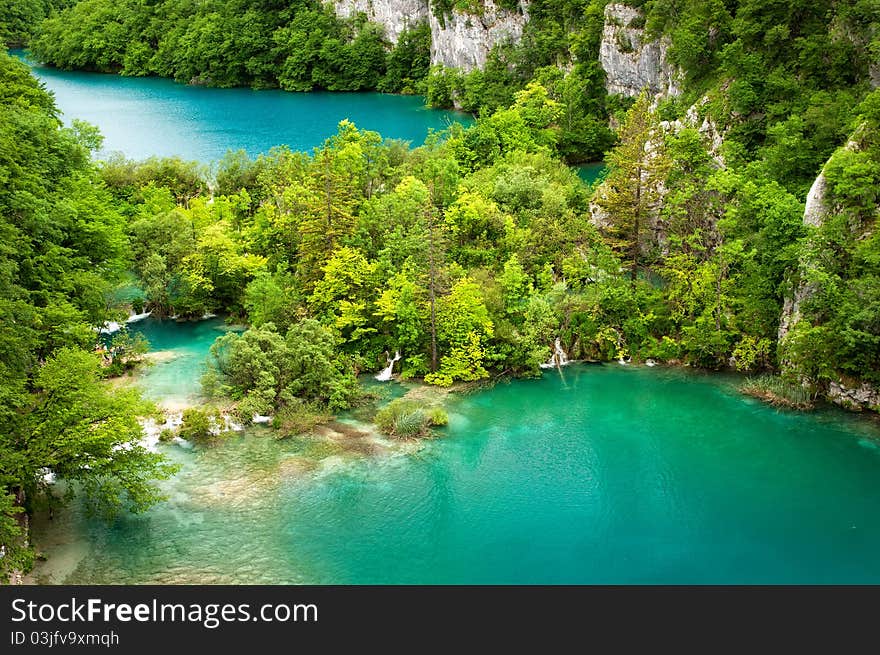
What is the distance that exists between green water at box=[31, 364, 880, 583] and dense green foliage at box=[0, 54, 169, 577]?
2097mm

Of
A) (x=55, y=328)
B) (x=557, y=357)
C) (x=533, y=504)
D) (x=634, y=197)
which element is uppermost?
(x=634, y=197)

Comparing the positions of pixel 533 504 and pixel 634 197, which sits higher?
pixel 634 197

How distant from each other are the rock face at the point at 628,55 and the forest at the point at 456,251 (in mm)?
12399

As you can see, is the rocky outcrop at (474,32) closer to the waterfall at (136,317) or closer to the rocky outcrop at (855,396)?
the waterfall at (136,317)

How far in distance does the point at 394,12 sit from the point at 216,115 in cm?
3131

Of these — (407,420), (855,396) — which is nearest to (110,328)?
(407,420)

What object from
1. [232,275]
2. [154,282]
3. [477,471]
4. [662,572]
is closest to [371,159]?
[232,275]

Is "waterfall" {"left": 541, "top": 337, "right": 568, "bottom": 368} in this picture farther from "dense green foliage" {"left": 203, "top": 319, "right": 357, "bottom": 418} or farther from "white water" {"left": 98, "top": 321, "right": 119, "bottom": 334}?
"white water" {"left": 98, "top": 321, "right": 119, "bottom": 334}

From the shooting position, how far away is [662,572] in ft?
92.9

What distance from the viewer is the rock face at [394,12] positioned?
113m

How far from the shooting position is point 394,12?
114250 mm

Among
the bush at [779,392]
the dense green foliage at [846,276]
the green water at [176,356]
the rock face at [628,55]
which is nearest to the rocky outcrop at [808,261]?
the dense green foliage at [846,276]

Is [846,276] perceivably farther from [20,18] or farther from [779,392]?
[20,18]
